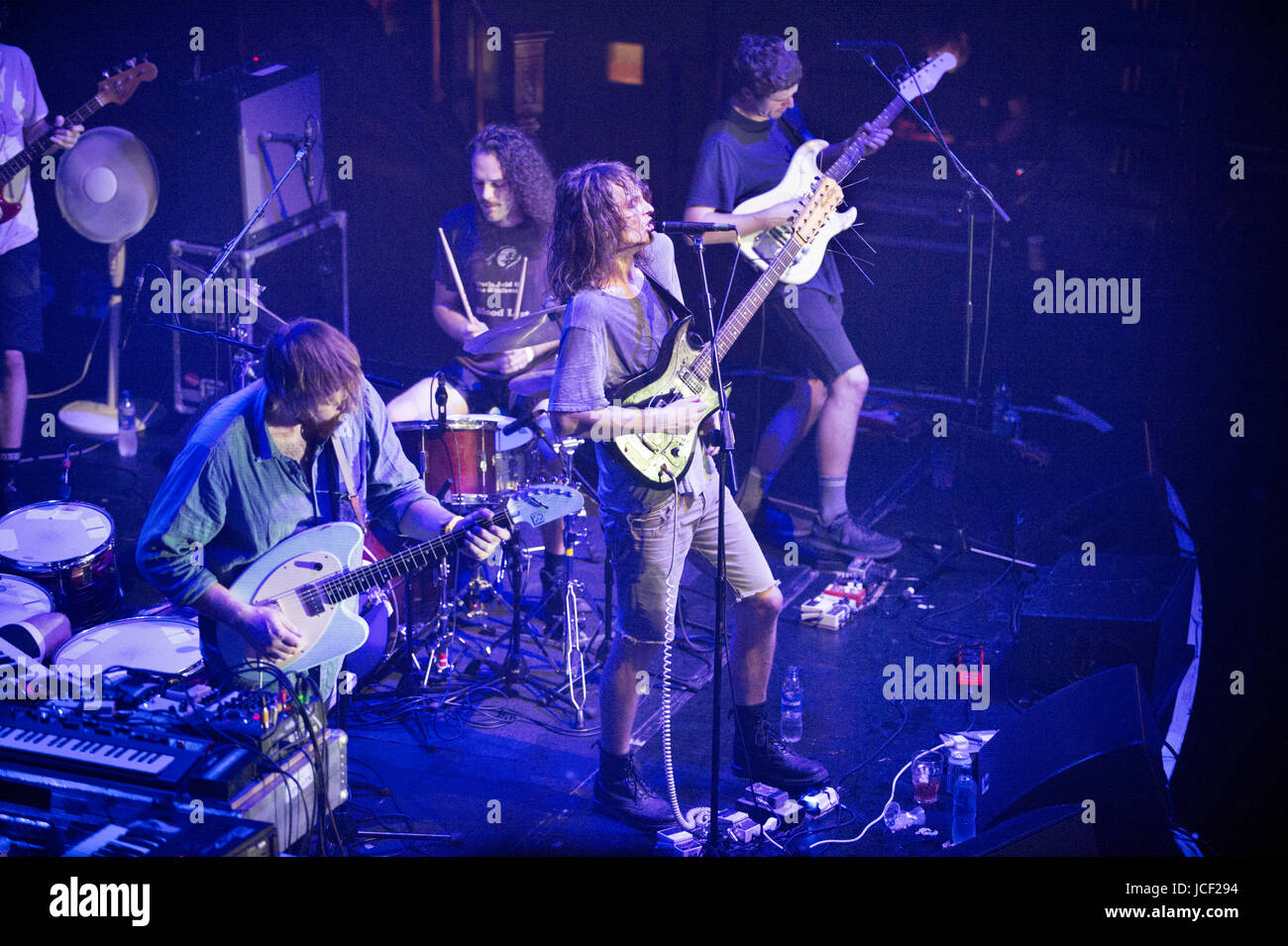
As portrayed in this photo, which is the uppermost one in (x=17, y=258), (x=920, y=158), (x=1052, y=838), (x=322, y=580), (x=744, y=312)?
(x=920, y=158)

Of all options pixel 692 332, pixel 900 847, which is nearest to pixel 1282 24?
pixel 692 332

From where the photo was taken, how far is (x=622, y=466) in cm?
408

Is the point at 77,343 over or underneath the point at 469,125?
underneath

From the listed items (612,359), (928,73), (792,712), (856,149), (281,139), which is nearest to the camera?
(612,359)

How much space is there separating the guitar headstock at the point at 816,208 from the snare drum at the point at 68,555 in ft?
10.00

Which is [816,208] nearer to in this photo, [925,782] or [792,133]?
[925,782]

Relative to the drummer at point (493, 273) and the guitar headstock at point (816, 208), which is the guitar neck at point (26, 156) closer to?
the drummer at point (493, 273)

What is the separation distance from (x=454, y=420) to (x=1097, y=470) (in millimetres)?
3050

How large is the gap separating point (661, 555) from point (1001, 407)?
13.0 feet

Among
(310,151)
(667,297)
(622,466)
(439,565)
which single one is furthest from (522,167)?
(622,466)

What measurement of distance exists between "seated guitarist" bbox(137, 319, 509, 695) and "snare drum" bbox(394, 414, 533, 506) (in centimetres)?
112

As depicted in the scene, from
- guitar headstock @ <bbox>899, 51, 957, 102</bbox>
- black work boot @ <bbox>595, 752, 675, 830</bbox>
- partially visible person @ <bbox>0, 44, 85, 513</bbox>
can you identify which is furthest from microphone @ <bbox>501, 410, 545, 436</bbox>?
partially visible person @ <bbox>0, 44, 85, 513</bbox>
